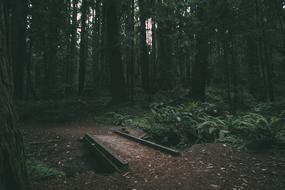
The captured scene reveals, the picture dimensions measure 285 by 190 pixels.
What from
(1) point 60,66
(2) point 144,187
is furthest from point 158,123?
(1) point 60,66

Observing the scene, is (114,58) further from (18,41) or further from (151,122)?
(151,122)

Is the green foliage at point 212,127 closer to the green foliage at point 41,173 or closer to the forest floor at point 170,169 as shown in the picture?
the forest floor at point 170,169

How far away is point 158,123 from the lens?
13.4m

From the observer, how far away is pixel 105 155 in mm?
9297

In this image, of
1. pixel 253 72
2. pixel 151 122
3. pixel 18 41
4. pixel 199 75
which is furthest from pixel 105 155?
pixel 253 72

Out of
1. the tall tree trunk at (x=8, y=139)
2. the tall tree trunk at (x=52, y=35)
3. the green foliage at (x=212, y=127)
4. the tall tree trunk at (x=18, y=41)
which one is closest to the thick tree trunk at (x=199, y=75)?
the green foliage at (x=212, y=127)

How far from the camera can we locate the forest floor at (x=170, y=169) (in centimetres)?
669

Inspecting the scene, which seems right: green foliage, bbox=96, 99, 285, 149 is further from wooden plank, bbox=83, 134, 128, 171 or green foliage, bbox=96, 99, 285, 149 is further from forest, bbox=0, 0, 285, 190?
wooden plank, bbox=83, 134, 128, 171

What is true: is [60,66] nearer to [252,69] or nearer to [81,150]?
[252,69]

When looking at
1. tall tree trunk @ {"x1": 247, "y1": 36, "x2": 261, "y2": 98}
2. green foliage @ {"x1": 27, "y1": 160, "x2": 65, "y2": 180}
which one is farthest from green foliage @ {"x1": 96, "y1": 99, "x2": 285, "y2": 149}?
tall tree trunk @ {"x1": 247, "y1": 36, "x2": 261, "y2": 98}

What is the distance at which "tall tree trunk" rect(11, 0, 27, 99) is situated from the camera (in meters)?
18.7

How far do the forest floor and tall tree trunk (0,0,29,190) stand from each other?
5.57 feet

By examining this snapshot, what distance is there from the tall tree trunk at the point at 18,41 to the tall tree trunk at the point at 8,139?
14.6 meters

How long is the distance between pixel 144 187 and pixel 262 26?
8772mm
